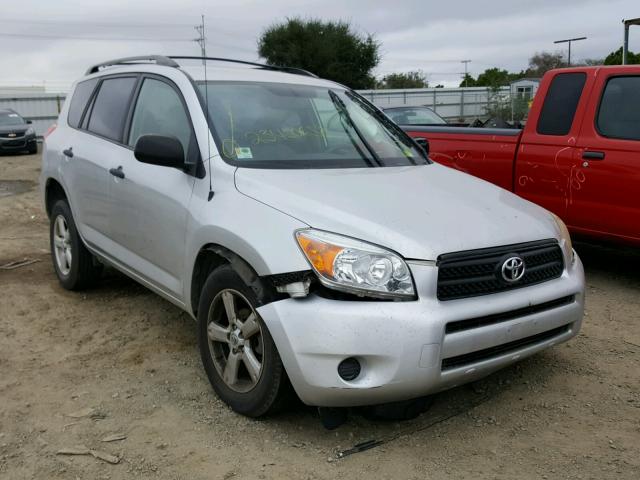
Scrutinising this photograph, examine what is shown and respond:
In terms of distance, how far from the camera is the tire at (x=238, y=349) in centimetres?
300

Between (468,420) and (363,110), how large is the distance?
225cm

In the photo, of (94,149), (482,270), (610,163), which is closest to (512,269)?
(482,270)

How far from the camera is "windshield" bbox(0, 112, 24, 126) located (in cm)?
2081

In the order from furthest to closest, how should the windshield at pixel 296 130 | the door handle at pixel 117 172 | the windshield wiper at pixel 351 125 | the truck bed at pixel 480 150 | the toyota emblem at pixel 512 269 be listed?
the truck bed at pixel 480 150, the door handle at pixel 117 172, the windshield wiper at pixel 351 125, the windshield at pixel 296 130, the toyota emblem at pixel 512 269

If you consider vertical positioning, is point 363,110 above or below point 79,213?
above

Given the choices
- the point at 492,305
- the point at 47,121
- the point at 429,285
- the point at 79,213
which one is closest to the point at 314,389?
the point at 429,285

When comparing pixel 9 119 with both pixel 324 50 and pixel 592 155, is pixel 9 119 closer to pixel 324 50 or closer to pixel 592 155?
pixel 592 155

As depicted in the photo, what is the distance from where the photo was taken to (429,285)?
2.79 metres

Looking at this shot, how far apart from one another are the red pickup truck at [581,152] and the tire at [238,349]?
11.4ft

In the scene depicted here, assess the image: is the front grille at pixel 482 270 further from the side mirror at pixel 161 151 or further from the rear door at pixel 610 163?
the rear door at pixel 610 163

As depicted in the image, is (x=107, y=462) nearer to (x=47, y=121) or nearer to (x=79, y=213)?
(x=79, y=213)

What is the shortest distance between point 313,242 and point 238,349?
0.74m

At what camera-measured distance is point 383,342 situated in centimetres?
272

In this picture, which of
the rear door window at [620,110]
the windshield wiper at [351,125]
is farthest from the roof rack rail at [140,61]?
the rear door window at [620,110]
